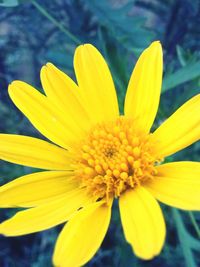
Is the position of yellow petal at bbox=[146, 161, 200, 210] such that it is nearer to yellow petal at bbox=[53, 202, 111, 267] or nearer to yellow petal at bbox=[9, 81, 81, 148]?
yellow petal at bbox=[53, 202, 111, 267]

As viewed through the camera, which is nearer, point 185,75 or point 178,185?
point 178,185

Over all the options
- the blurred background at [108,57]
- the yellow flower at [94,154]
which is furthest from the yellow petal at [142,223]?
the blurred background at [108,57]

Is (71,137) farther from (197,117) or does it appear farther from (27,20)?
(27,20)

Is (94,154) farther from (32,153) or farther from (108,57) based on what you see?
(108,57)

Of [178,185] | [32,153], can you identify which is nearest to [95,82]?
[32,153]

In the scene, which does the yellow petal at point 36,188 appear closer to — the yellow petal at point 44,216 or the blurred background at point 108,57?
the yellow petal at point 44,216

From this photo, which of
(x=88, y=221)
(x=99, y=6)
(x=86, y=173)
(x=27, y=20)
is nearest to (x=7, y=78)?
(x=27, y=20)
